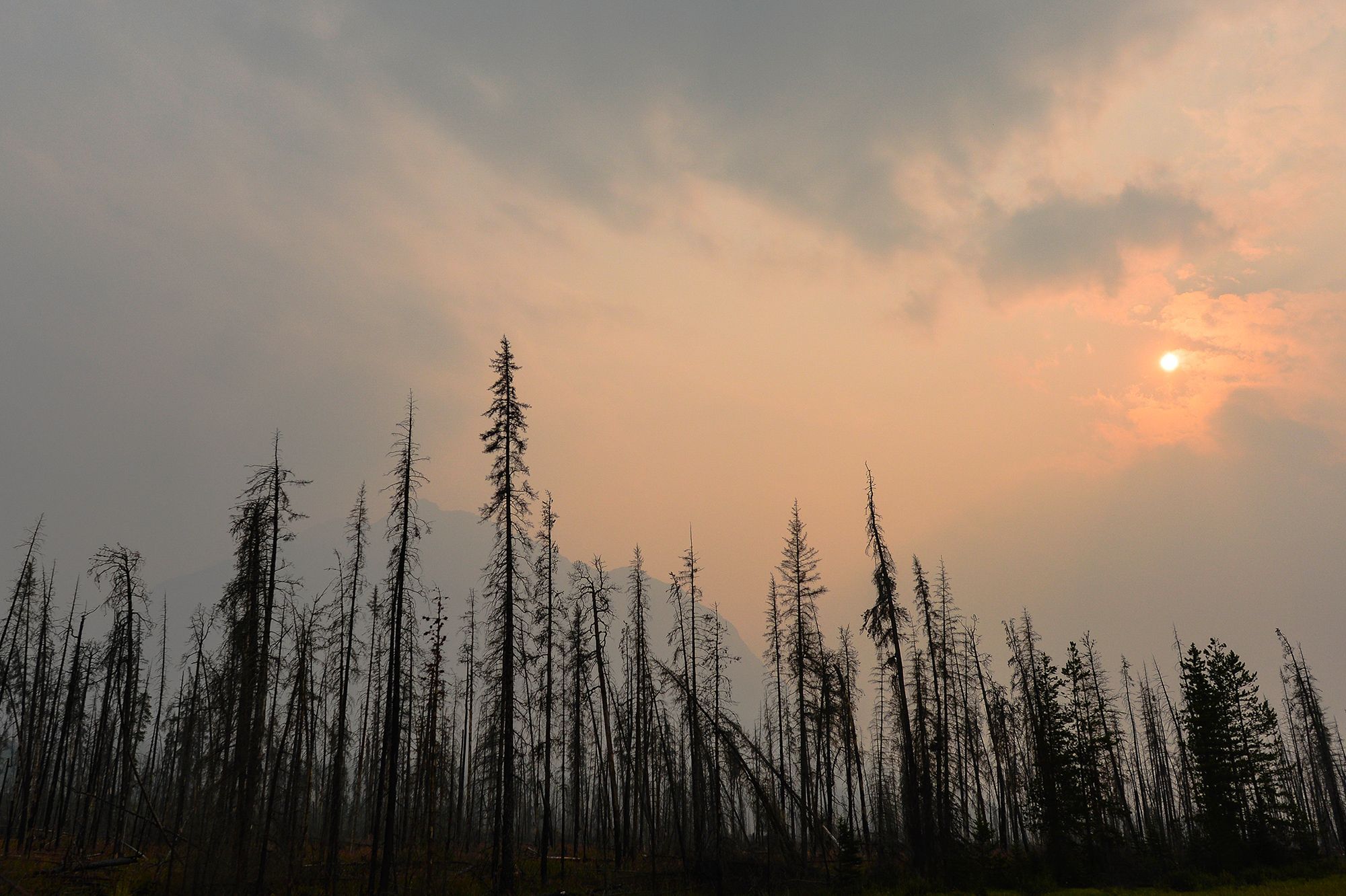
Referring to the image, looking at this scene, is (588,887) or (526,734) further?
(526,734)

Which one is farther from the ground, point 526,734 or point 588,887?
point 526,734

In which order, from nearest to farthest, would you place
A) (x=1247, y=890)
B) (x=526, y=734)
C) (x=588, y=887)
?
(x=1247, y=890)
(x=588, y=887)
(x=526, y=734)

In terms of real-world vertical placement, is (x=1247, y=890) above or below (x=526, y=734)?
below

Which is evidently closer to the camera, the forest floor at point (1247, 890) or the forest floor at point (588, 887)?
the forest floor at point (1247, 890)

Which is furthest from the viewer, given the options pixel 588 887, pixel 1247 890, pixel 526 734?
pixel 526 734

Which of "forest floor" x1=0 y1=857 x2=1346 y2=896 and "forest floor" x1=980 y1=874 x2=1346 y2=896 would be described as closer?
"forest floor" x1=980 y1=874 x2=1346 y2=896

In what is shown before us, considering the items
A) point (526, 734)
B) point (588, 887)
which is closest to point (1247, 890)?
point (588, 887)

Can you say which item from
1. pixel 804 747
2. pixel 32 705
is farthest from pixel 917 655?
pixel 32 705

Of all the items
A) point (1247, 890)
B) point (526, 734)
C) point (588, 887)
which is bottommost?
point (1247, 890)

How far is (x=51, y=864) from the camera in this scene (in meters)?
29.0

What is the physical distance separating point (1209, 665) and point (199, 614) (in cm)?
5295

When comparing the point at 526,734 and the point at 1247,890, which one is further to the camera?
the point at 526,734

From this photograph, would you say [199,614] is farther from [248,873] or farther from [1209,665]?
[1209,665]

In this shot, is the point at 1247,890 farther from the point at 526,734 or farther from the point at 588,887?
the point at 526,734
